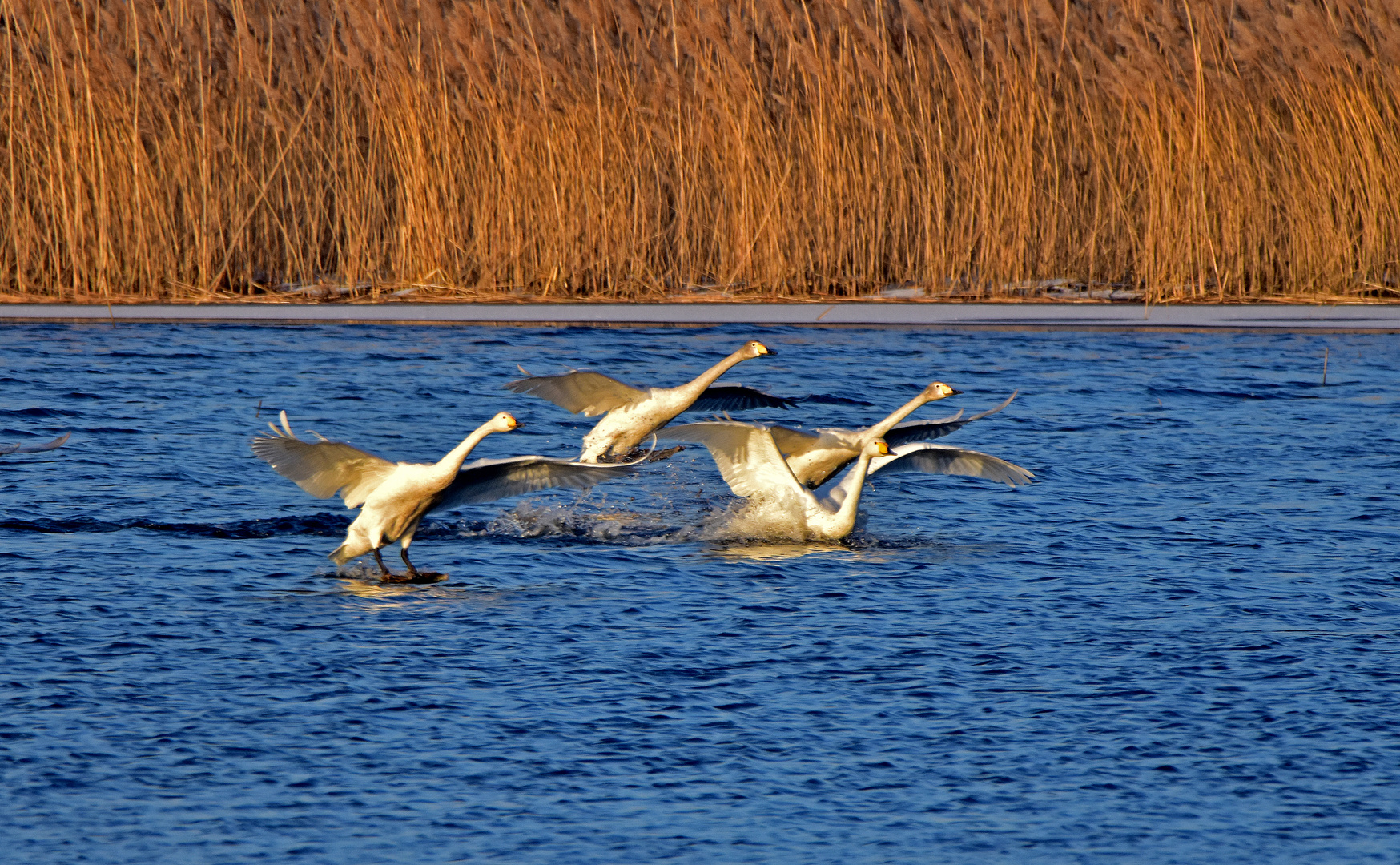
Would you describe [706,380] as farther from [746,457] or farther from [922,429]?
[746,457]

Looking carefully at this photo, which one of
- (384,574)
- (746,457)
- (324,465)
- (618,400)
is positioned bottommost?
(384,574)

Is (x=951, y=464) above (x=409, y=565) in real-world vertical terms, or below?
above

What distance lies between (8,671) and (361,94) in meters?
9.57

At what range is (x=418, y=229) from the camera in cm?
1432

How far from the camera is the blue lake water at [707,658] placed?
173 inches

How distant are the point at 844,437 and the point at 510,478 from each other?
72.7 inches

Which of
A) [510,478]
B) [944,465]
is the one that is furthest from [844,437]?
[510,478]

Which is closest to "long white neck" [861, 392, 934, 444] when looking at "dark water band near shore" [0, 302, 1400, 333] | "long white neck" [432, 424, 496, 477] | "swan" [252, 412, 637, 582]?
"swan" [252, 412, 637, 582]

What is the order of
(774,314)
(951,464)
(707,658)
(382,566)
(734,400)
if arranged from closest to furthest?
A: (707,658) → (382,566) → (951,464) → (734,400) → (774,314)

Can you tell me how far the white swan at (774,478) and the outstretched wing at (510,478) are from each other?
0.64 m

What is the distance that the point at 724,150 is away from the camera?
1405 cm

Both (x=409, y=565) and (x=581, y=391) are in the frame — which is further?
(x=581, y=391)

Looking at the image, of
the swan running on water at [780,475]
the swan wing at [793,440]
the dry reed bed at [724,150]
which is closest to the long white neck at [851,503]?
the swan running on water at [780,475]

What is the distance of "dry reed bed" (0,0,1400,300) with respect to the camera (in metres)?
13.8
